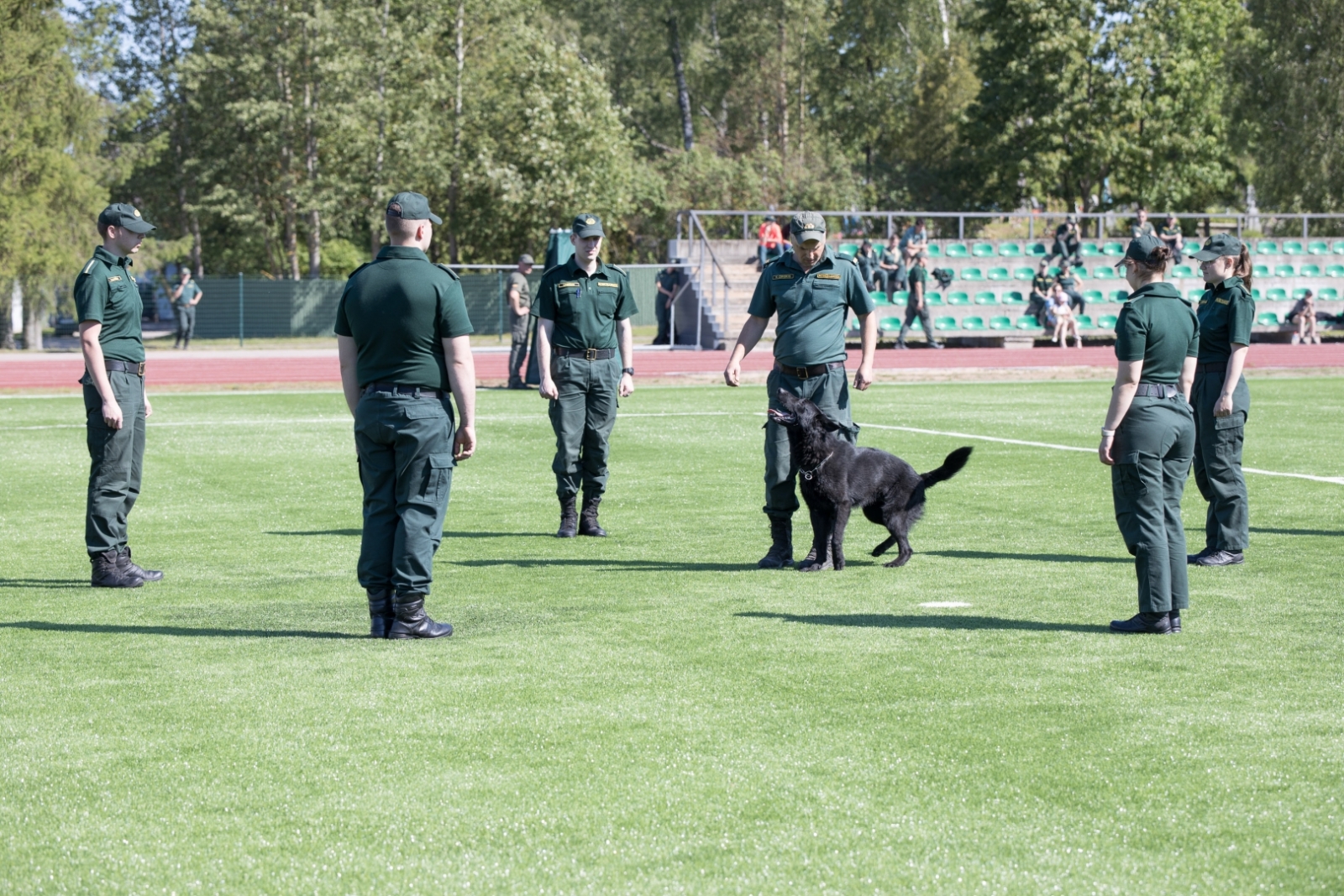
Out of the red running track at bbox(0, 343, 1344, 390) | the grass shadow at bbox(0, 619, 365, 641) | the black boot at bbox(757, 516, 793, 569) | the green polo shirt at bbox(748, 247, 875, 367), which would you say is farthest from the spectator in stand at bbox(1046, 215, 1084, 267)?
the grass shadow at bbox(0, 619, 365, 641)

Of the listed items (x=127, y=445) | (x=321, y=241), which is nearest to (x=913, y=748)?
(x=127, y=445)

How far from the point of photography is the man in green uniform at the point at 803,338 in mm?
8664

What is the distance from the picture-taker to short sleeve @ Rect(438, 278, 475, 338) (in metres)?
6.57

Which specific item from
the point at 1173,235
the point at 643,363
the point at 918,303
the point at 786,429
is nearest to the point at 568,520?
the point at 786,429

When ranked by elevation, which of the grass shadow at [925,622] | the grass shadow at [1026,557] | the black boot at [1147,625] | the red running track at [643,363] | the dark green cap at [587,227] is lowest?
the grass shadow at [1026,557]

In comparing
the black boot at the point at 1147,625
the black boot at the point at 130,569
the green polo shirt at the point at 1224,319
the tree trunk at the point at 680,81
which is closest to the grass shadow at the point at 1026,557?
the green polo shirt at the point at 1224,319

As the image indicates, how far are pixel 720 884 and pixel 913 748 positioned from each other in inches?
52.2

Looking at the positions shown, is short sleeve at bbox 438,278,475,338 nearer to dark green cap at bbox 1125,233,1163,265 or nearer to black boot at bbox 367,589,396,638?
black boot at bbox 367,589,396,638

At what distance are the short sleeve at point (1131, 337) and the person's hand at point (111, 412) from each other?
16.5ft

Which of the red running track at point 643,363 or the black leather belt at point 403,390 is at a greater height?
the black leather belt at point 403,390

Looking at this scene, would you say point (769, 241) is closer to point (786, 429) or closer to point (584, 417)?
point (584, 417)

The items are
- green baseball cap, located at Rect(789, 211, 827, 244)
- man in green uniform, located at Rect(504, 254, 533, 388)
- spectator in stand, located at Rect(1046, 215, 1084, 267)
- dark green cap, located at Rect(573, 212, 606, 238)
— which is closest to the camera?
green baseball cap, located at Rect(789, 211, 827, 244)

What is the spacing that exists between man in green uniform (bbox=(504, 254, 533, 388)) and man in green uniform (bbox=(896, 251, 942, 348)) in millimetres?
11516

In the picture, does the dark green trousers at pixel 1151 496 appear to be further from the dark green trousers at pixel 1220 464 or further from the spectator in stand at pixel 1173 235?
the spectator in stand at pixel 1173 235
